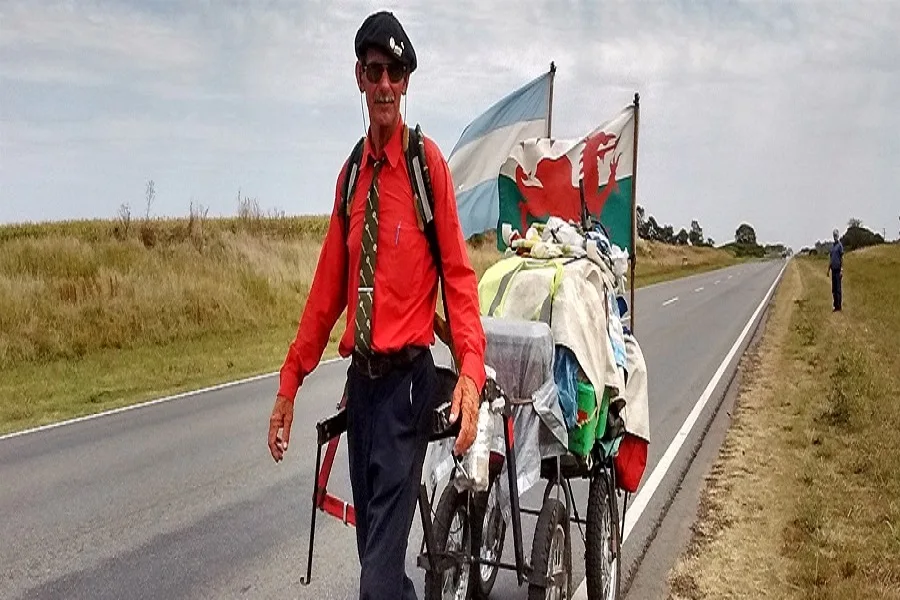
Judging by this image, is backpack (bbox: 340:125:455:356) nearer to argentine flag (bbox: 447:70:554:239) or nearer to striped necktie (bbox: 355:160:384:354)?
striped necktie (bbox: 355:160:384:354)

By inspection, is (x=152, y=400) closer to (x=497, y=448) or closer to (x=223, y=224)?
(x=497, y=448)

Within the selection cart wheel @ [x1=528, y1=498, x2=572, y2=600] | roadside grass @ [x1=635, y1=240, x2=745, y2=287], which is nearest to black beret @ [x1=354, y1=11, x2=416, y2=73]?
cart wheel @ [x1=528, y1=498, x2=572, y2=600]

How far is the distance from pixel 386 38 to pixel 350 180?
519 mm

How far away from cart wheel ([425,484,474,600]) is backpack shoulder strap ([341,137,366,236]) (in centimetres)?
140

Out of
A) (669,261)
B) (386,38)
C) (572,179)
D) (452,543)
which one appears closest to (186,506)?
(452,543)

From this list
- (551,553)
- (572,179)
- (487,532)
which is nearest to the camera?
(551,553)

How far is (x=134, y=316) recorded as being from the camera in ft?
59.7

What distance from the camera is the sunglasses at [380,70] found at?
3.38 m

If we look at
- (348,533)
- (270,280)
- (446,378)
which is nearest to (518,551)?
(446,378)

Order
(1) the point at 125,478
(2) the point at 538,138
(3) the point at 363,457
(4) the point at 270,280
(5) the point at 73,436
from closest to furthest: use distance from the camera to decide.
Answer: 1. (3) the point at 363,457
2. (2) the point at 538,138
3. (1) the point at 125,478
4. (5) the point at 73,436
5. (4) the point at 270,280

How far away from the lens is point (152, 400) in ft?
39.1

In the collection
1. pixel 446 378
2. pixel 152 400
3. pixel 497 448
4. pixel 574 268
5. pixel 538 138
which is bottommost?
pixel 152 400

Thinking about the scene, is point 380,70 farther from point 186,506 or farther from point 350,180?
point 186,506

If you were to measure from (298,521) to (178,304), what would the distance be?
1340 cm
